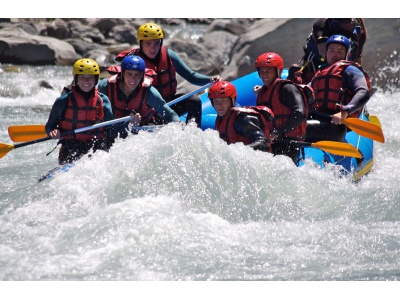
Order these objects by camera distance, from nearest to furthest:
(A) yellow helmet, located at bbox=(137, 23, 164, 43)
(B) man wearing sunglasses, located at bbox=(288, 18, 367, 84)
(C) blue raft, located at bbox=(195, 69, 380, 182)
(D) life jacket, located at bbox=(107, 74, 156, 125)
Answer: (D) life jacket, located at bbox=(107, 74, 156, 125), (C) blue raft, located at bbox=(195, 69, 380, 182), (A) yellow helmet, located at bbox=(137, 23, 164, 43), (B) man wearing sunglasses, located at bbox=(288, 18, 367, 84)

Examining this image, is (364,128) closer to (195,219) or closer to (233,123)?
(233,123)

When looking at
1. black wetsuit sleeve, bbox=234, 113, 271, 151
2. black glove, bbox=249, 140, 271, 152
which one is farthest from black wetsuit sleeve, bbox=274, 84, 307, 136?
black glove, bbox=249, 140, 271, 152

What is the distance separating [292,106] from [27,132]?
2.34m

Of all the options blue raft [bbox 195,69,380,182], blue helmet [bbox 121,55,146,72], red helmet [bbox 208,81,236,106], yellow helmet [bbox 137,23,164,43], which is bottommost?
blue raft [bbox 195,69,380,182]

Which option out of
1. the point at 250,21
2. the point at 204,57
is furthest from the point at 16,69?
the point at 250,21

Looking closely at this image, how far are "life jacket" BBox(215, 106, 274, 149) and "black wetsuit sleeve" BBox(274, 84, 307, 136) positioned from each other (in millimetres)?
165

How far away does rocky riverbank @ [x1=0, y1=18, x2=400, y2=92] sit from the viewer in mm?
12273

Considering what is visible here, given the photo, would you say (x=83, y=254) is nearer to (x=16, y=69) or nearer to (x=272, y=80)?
(x=272, y=80)

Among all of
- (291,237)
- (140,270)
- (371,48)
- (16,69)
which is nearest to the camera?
(140,270)

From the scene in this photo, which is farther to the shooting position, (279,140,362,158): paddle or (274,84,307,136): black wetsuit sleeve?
(279,140,362,158): paddle

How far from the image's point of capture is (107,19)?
52.5 ft

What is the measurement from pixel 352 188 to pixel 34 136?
9.36 feet

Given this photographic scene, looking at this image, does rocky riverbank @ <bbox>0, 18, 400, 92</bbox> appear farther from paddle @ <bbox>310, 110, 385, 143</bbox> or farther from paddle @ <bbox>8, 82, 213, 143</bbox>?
paddle @ <bbox>8, 82, 213, 143</bbox>

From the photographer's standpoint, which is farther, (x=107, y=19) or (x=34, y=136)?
(x=107, y=19)
